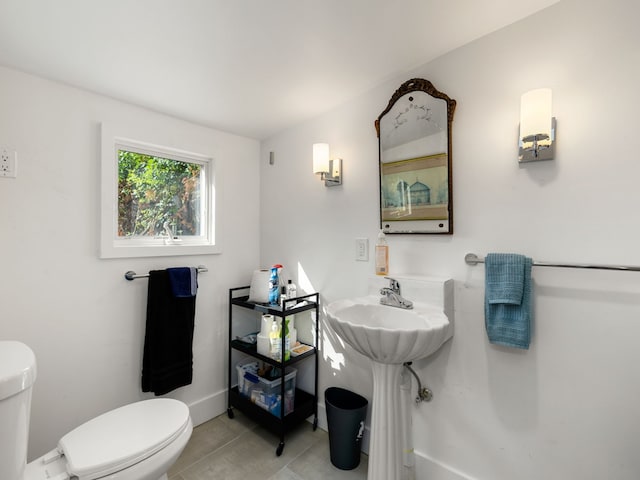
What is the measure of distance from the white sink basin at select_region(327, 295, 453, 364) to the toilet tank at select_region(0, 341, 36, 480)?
1.02m

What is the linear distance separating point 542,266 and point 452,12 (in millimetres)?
1013

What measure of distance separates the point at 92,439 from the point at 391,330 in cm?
122

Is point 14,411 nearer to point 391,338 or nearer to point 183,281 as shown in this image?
point 183,281

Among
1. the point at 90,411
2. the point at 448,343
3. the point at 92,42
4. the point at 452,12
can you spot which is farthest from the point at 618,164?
the point at 90,411

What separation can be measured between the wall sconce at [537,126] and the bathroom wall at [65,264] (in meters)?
1.88

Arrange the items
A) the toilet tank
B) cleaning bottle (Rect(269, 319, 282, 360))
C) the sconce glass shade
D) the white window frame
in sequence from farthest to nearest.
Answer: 1. cleaning bottle (Rect(269, 319, 282, 360))
2. the sconce glass shade
3. the white window frame
4. the toilet tank

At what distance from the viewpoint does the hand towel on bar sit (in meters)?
1.14

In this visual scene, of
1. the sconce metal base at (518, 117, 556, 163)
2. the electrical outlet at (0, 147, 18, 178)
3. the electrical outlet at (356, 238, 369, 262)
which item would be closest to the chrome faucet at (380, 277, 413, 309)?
the electrical outlet at (356, 238, 369, 262)

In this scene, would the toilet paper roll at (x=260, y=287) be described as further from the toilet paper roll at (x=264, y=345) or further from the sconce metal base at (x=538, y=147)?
the sconce metal base at (x=538, y=147)

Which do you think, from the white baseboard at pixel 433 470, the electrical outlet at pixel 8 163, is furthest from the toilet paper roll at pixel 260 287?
the electrical outlet at pixel 8 163

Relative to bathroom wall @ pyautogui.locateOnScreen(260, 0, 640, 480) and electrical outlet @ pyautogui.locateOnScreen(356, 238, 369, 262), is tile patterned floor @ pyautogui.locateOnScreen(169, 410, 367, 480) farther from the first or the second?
electrical outlet @ pyautogui.locateOnScreen(356, 238, 369, 262)

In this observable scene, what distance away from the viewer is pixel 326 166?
1.76 m

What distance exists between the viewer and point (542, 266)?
115 centimetres

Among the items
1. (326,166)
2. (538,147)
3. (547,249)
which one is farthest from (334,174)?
(547,249)
